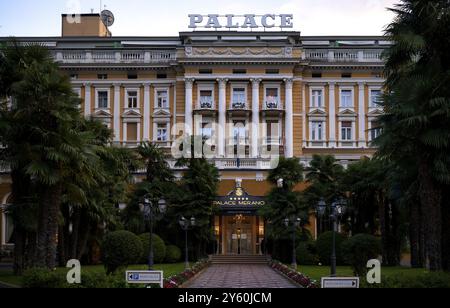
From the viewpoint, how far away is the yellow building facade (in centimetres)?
6359

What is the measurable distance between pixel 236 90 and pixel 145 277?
45.3 meters

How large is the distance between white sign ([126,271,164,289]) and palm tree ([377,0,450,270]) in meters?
8.67

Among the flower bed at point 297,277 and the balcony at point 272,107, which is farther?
the balcony at point 272,107

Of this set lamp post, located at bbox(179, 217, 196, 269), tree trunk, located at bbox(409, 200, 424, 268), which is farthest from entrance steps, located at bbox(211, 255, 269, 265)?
tree trunk, located at bbox(409, 200, 424, 268)

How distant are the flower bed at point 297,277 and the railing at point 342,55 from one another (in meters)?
26.2

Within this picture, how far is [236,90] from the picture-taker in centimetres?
6506

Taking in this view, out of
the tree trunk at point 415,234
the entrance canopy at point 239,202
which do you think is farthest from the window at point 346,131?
the tree trunk at point 415,234

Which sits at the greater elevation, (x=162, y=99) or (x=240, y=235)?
(x=162, y=99)

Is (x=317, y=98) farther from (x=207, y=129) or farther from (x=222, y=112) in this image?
(x=207, y=129)

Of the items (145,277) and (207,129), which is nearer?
(145,277)

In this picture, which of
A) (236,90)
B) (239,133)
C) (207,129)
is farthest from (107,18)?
(239,133)

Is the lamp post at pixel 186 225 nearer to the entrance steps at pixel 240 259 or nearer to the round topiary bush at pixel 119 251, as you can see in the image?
the entrance steps at pixel 240 259

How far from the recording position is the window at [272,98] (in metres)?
64.1
